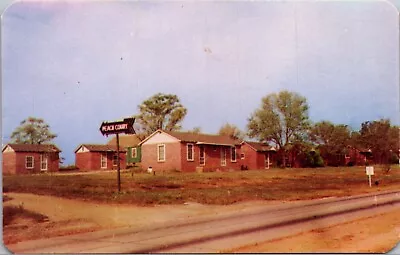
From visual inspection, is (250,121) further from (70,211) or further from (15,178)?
(15,178)

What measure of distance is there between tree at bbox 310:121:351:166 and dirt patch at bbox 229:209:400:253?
66 cm

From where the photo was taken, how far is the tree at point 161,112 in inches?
172

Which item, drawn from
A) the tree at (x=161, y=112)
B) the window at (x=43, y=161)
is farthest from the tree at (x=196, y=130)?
the window at (x=43, y=161)

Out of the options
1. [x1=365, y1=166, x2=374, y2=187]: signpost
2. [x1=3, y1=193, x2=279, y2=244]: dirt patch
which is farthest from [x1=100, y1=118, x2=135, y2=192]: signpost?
[x1=365, y1=166, x2=374, y2=187]: signpost

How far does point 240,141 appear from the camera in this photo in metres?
4.67

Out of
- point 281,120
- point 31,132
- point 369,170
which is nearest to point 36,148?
point 31,132

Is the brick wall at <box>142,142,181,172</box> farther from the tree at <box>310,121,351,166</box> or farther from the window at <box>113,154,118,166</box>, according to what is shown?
the tree at <box>310,121,351,166</box>

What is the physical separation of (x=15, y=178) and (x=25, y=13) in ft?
4.50

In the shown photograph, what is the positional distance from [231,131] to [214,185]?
1.76ft

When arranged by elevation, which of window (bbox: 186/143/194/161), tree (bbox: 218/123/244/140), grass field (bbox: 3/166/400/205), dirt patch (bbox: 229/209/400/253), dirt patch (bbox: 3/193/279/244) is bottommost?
dirt patch (bbox: 229/209/400/253)

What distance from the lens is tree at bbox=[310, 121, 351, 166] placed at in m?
4.59

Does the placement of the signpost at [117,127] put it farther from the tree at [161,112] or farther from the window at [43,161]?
Answer: the window at [43,161]

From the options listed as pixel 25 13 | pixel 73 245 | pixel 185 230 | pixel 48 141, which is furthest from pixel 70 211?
pixel 25 13

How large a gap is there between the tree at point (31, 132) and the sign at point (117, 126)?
1.36ft
